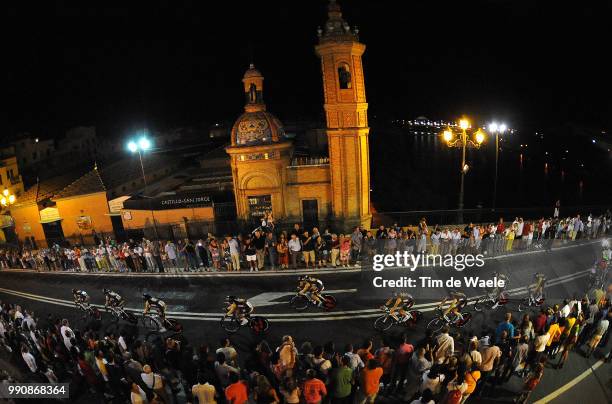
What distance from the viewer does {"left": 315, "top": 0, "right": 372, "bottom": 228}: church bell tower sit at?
20719mm

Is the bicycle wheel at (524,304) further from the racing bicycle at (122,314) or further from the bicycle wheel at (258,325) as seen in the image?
the racing bicycle at (122,314)

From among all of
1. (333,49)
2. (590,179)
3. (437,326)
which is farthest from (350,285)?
(590,179)

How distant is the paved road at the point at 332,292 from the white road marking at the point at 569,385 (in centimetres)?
8

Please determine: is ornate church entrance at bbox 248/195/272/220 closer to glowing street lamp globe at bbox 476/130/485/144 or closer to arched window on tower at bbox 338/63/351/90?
arched window on tower at bbox 338/63/351/90

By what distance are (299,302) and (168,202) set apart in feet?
51.0

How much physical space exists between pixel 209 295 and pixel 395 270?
7.73 metres

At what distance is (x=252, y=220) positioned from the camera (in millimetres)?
23438

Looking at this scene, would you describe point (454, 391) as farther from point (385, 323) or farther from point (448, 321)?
point (385, 323)

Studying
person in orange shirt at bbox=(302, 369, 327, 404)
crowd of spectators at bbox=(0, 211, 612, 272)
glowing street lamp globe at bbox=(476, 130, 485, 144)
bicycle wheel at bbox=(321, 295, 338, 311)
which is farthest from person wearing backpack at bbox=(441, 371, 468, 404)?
glowing street lamp globe at bbox=(476, 130, 485, 144)

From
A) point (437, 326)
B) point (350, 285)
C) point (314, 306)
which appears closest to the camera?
point (437, 326)

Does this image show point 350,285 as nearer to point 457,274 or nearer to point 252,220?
point 457,274

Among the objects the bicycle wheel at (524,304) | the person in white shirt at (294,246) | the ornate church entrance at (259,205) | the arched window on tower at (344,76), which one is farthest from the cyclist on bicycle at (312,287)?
the arched window on tower at (344,76)

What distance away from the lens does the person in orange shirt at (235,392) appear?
7449 mm

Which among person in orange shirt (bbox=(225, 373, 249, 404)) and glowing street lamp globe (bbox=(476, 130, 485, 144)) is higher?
glowing street lamp globe (bbox=(476, 130, 485, 144))
